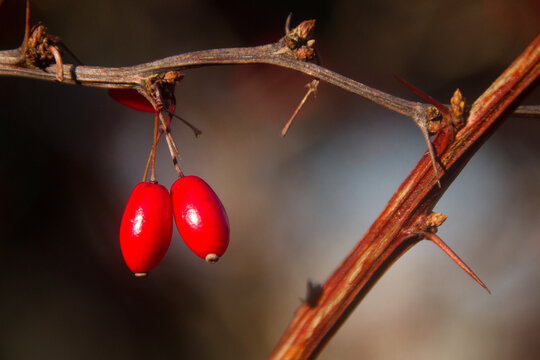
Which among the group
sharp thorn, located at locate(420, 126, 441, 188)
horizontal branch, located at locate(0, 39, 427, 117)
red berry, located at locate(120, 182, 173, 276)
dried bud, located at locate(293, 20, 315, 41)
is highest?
dried bud, located at locate(293, 20, 315, 41)

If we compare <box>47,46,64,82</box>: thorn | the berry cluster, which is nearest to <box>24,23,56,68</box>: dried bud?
<box>47,46,64,82</box>: thorn

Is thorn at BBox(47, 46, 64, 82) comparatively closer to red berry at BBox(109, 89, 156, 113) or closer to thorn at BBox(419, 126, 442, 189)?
red berry at BBox(109, 89, 156, 113)

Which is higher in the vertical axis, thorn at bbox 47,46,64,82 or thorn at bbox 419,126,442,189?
thorn at bbox 47,46,64,82

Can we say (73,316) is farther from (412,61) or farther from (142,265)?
(412,61)

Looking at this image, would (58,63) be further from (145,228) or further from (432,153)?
(432,153)

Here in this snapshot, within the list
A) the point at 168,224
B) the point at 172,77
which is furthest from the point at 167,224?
→ the point at 172,77

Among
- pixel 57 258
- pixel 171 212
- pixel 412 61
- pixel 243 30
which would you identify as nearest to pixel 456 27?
pixel 412 61

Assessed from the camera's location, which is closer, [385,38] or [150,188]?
[150,188]
